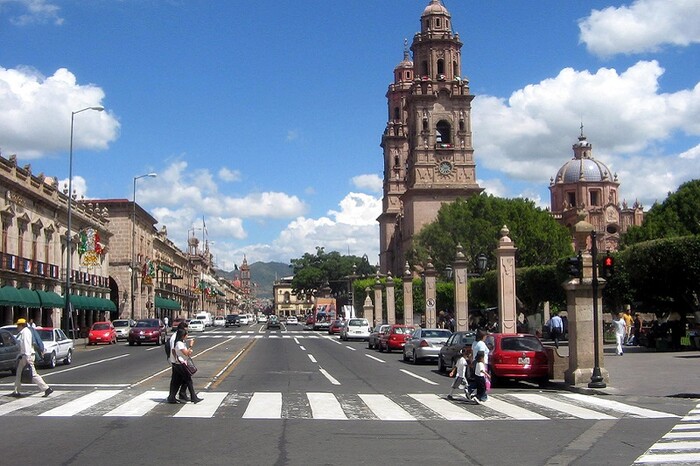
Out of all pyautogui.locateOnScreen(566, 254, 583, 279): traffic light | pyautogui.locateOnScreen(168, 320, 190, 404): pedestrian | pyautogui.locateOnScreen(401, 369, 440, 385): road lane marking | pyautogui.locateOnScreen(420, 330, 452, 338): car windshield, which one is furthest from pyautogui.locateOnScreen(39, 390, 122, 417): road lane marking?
pyautogui.locateOnScreen(420, 330, 452, 338): car windshield

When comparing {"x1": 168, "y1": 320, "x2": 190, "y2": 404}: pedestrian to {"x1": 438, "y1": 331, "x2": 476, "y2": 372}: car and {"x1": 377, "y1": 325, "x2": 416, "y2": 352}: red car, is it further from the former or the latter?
{"x1": 377, "y1": 325, "x2": 416, "y2": 352}: red car

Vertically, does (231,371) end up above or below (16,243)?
below

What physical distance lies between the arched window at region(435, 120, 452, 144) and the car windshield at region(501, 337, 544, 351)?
259 feet

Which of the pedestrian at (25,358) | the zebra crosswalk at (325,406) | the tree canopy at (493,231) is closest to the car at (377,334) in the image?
the zebra crosswalk at (325,406)

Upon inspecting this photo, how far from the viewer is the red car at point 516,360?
21.6 metres

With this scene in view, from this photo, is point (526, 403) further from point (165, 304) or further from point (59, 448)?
point (165, 304)

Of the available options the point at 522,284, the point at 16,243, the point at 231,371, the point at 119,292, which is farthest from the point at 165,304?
the point at 231,371

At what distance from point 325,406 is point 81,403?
496 centimetres

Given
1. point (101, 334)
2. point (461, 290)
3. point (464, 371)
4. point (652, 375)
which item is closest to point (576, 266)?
point (652, 375)

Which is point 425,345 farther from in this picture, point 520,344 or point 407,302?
point 407,302

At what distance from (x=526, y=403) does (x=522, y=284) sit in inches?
1400

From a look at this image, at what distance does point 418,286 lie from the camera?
82.4 meters

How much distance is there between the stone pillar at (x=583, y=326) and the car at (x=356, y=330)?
36910mm

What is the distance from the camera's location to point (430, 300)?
168 feet
